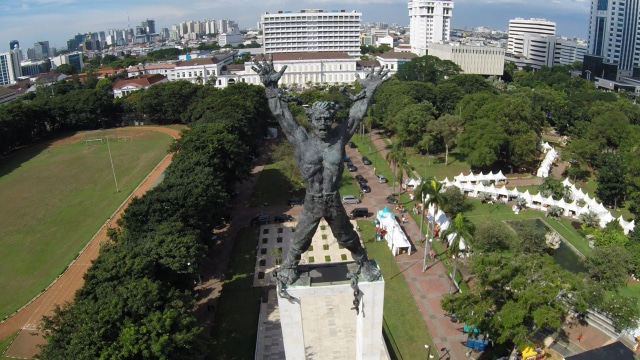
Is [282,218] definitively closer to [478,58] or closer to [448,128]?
[448,128]

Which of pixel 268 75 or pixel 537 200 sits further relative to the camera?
pixel 537 200

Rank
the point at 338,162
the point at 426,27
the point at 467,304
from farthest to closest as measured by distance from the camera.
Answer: the point at 426,27 < the point at 467,304 < the point at 338,162

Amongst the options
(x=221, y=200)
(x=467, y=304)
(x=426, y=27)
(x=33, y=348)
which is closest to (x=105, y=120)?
(x=221, y=200)

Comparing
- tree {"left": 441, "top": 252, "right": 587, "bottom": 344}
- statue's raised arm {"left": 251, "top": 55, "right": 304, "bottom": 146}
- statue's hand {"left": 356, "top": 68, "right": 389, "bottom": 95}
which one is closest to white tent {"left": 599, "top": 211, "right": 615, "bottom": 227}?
tree {"left": 441, "top": 252, "right": 587, "bottom": 344}

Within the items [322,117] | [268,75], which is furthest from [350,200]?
[268,75]

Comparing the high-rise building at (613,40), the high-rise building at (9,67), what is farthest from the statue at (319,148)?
the high-rise building at (9,67)

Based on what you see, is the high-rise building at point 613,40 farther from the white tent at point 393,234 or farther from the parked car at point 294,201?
the parked car at point 294,201

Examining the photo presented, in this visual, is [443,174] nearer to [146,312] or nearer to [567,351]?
[567,351]
